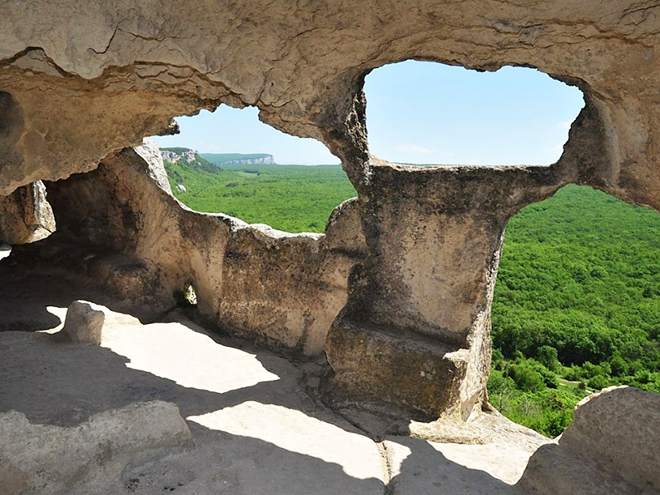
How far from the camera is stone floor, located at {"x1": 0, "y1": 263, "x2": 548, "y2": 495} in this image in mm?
3172

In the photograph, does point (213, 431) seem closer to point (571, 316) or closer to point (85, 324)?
point (85, 324)

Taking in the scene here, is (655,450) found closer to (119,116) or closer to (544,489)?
(544,489)

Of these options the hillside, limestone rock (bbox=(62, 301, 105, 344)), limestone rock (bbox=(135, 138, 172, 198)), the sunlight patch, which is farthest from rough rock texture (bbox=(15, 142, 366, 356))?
the hillside

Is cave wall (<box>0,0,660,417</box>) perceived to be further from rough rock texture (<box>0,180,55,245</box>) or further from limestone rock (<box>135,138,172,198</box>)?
rough rock texture (<box>0,180,55,245</box>)

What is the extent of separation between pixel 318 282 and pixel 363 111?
1932 mm

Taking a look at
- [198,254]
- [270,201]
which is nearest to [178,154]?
[270,201]

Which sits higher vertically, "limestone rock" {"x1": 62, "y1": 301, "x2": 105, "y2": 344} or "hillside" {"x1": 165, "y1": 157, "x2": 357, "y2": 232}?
"limestone rock" {"x1": 62, "y1": 301, "x2": 105, "y2": 344}

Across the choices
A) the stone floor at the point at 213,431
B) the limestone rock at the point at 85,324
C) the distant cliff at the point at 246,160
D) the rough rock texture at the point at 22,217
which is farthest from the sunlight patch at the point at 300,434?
the distant cliff at the point at 246,160

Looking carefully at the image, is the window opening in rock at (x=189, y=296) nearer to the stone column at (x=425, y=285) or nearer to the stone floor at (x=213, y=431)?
the stone floor at (x=213, y=431)

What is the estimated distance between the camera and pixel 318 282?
5.92 m

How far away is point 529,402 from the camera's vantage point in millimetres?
11039

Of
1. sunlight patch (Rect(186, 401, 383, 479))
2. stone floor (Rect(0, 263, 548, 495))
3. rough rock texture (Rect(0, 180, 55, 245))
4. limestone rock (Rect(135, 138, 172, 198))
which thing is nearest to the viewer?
stone floor (Rect(0, 263, 548, 495))

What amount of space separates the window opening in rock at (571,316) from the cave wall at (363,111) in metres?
4.68

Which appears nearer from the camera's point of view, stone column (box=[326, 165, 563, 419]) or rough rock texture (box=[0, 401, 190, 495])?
rough rock texture (box=[0, 401, 190, 495])
